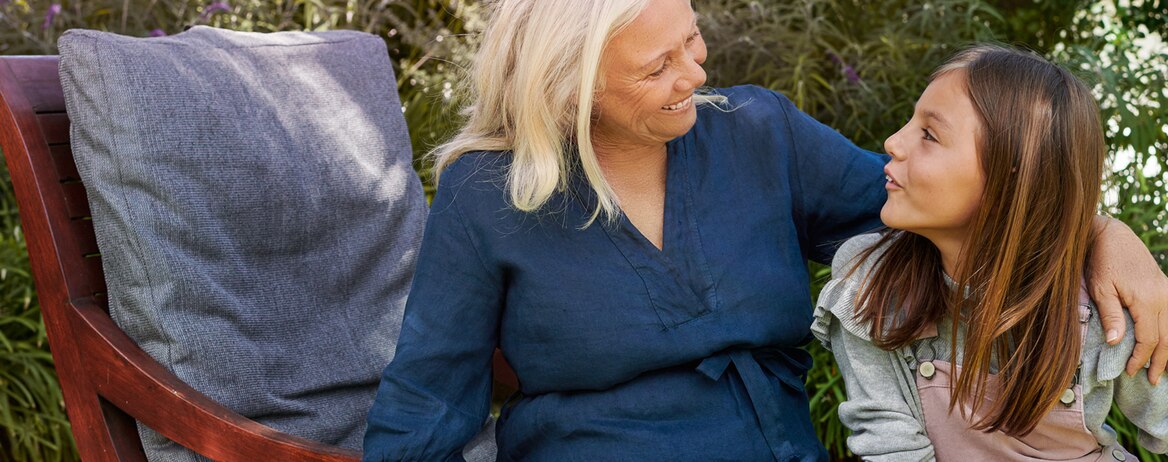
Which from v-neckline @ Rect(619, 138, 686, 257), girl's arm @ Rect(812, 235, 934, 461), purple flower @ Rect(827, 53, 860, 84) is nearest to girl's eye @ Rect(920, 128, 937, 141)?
girl's arm @ Rect(812, 235, 934, 461)

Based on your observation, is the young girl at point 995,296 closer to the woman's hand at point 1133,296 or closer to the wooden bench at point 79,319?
the woman's hand at point 1133,296

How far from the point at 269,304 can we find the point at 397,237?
1.14 ft

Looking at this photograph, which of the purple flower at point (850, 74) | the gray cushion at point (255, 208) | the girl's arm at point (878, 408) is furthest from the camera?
the purple flower at point (850, 74)

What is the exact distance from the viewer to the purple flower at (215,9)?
3713mm

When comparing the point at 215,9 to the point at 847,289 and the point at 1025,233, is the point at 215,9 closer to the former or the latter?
the point at 847,289

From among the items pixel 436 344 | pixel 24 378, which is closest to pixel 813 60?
pixel 436 344

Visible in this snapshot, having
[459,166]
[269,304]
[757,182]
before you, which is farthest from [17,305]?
[757,182]

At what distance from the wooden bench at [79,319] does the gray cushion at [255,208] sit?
56 mm

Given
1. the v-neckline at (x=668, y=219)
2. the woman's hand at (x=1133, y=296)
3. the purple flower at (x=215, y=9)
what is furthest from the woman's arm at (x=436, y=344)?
the purple flower at (x=215, y=9)

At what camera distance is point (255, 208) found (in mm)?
2217

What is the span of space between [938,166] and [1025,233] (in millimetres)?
154

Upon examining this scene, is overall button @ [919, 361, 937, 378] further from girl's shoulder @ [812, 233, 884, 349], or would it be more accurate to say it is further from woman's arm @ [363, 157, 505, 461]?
woman's arm @ [363, 157, 505, 461]

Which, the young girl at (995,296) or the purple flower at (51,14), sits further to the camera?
the purple flower at (51,14)

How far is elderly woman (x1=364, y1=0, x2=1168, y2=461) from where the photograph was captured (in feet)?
5.82
